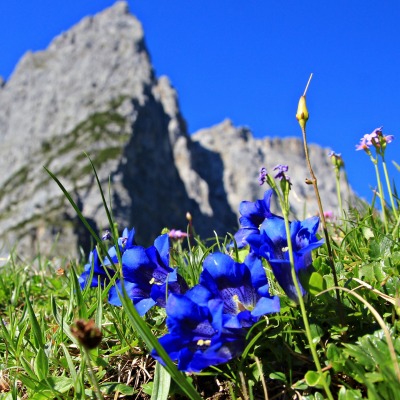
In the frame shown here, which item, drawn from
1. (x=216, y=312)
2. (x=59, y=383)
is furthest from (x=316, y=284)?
(x=59, y=383)

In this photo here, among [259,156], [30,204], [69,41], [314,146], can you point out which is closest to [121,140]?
[30,204]

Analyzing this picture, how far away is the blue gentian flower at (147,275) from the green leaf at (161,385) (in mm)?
239

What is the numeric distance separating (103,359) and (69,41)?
115 meters

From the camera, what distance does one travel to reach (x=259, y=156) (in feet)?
493

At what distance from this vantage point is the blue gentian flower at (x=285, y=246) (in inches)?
64.5

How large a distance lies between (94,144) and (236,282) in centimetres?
7981

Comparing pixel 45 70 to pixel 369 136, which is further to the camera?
pixel 45 70

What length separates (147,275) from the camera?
1.92 metres

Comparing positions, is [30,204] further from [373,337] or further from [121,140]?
[373,337]

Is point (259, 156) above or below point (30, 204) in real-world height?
above

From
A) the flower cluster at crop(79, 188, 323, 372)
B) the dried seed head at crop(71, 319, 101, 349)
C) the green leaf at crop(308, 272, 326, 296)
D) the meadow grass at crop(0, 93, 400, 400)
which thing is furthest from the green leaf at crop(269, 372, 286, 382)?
the dried seed head at crop(71, 319, 101, 349)

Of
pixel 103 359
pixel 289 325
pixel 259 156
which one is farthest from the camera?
pixel 259 156

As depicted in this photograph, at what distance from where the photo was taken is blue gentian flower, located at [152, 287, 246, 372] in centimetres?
150

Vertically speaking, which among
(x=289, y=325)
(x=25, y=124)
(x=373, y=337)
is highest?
(x=25, y=124)
